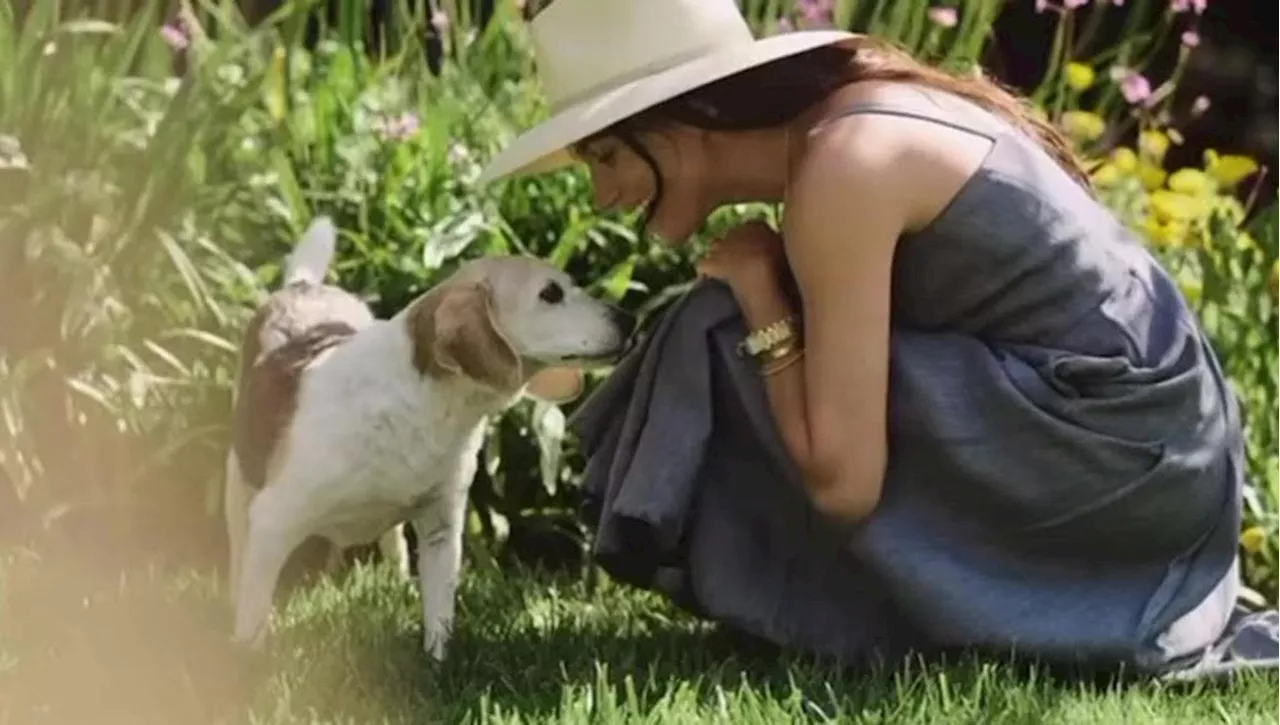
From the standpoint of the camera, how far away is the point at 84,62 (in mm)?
4270

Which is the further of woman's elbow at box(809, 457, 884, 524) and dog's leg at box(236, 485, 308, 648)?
dog's leg at box(236, 485, 308, 648)

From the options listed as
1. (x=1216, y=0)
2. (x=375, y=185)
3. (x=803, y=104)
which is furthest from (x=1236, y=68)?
(x=803, y=104)

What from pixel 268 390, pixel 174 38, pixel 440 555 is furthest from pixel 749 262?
→ pixel 174 38

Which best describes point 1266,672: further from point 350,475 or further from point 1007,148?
point 350,475

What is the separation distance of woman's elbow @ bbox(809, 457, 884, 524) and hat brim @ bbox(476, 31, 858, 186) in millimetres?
591

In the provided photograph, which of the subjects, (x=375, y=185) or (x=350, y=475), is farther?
A: (x=375, y=185)

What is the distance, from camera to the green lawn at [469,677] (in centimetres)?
322

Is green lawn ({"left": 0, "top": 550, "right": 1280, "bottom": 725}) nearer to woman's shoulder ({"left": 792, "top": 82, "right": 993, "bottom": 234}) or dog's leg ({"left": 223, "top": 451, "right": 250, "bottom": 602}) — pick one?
dog's leg ({"left": 223, "top": 451, "right": 250, "bottom": 602})

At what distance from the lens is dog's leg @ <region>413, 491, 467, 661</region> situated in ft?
11.9

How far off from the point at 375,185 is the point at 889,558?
155cm

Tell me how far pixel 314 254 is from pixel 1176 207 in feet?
6.24

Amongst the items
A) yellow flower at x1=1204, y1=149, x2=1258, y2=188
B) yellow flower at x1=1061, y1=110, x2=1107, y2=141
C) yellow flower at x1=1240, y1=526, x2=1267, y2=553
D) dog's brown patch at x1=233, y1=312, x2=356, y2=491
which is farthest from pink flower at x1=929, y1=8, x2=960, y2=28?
dog's brown patch at x1=233, y1=312, x2=356, y2=491

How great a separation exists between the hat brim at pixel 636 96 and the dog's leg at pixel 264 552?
1.91ft

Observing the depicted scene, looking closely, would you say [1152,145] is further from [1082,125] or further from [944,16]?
[944,16]
